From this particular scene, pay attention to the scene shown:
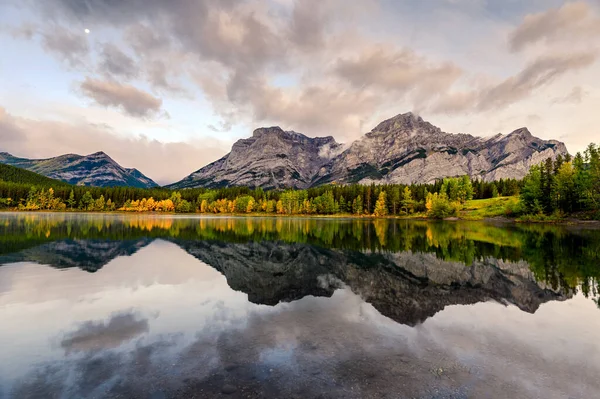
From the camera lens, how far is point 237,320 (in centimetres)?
1808

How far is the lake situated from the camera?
A: 10852mm

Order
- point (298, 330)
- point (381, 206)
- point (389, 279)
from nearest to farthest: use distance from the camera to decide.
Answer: point (298, 330) → point (389, 279) → point (381, 206)

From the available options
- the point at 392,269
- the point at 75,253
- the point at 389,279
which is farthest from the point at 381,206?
the point at 75,253

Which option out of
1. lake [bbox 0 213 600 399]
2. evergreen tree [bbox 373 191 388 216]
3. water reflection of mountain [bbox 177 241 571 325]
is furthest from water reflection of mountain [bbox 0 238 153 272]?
evergreen tree [bbox 373 191 388 216]

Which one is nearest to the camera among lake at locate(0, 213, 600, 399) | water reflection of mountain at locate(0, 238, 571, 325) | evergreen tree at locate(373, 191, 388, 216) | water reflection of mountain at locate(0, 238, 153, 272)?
lake at locate(0, 213, 600, 399)

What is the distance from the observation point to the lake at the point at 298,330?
10.9 meters

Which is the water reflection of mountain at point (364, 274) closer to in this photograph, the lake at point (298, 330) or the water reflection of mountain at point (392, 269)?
the water reflection of mountain at point (392, 269)

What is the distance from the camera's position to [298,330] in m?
16.5

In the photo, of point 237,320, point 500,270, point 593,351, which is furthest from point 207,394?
point 500,270

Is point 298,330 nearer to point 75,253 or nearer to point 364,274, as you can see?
point 364,274

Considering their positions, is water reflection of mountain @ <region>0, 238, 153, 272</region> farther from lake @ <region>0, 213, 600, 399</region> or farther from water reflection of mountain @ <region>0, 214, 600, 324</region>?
lake @ <region>0, 213, 600, 399</region>

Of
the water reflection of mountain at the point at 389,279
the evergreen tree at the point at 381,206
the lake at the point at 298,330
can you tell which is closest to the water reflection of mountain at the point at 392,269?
the water reflection of mountain at the point at 389,279

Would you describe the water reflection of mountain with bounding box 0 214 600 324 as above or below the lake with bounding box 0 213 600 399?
below

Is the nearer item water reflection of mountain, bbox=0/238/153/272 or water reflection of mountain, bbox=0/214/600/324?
water reflection of mountain, bbox=0/214/600/324
